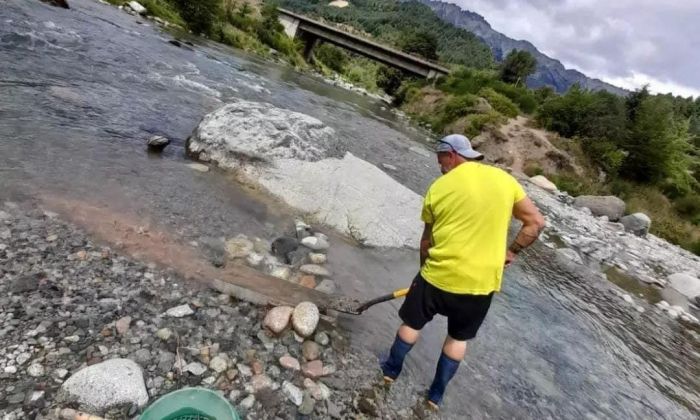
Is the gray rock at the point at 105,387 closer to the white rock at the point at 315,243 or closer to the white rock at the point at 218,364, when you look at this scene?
the white rock at the point at 218,364

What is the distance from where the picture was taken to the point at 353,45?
5244 centimetres

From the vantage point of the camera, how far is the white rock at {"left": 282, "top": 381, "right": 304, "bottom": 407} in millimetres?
3352

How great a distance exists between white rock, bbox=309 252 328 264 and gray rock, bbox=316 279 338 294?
1.37 feet

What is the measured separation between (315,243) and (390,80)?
2423 inches

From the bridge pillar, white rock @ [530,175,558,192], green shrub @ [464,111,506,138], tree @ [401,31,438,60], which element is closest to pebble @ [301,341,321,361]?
white rock @ [530,175,558,192]

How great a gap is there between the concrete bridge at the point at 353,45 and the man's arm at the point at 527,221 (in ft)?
152

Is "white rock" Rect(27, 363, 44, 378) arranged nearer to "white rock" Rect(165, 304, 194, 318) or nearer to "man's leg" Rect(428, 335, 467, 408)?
"white rock" Rect(165, 304, 194, 318)

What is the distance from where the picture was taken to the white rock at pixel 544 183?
20.8 meters

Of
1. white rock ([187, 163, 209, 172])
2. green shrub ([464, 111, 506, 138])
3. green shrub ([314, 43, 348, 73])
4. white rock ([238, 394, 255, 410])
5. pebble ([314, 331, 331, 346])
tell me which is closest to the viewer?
white rock ([238, 394, 255, 410])

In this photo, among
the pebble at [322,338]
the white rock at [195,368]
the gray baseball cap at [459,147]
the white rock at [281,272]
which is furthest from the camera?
the white rock at [281,272]

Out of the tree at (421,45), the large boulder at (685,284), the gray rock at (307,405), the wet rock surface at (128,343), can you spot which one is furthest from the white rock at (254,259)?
the tree at (421,45)

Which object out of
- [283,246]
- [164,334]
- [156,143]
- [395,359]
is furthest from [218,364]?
[156,143]

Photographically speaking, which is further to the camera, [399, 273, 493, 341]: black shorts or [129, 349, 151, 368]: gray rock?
[399, 273, 493, 341]: black shorts

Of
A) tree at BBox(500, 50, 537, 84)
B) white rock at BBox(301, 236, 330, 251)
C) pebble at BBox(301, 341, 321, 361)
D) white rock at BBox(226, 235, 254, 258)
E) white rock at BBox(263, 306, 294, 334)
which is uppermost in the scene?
tree at BBox(500, 50, 537, 84)
